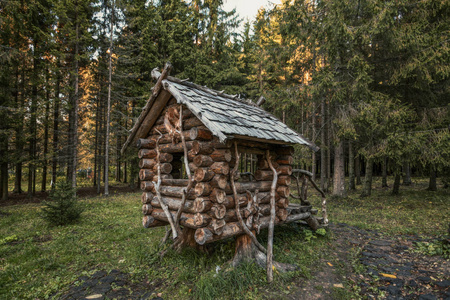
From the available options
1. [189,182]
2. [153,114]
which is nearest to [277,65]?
[153,114]

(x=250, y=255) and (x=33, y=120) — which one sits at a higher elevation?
(x=33, y=120)

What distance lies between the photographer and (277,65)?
48.1ft

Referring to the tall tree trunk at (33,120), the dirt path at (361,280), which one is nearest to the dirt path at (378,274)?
the dirt path at (361,280)

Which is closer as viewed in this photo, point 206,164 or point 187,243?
point 206,164

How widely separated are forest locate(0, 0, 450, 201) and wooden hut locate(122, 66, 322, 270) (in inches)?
273

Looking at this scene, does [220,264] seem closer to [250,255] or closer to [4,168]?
[250,255]

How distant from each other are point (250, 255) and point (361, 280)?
2.23m

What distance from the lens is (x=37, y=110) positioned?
1271cm

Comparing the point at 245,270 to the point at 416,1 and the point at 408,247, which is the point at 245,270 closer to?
the point at 408,247

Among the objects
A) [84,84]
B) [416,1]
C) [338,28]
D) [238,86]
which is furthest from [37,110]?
[416,1]

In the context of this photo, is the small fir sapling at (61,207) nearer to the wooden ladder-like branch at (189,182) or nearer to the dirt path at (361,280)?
the dirt path at (361,280)

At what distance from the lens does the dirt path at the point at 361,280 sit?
13.1ft

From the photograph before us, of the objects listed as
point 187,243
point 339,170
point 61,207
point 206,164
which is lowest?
point 187,243

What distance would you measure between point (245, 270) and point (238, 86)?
53.8 feet
